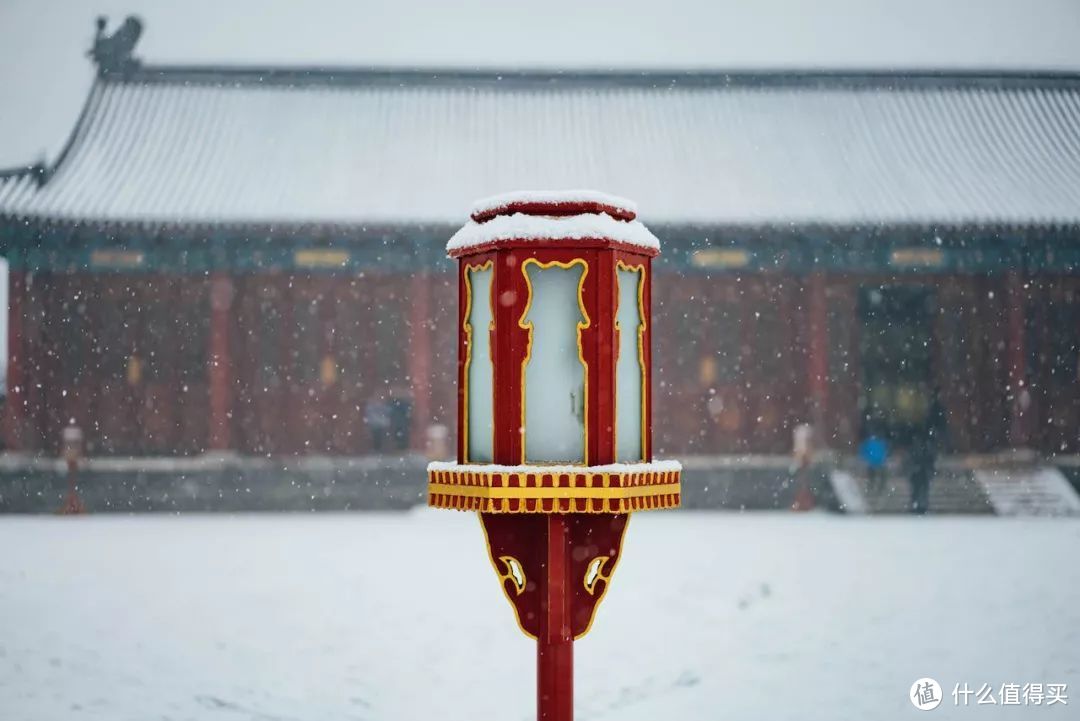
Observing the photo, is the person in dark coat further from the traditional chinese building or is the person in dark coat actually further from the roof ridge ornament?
the roof ridge ornament

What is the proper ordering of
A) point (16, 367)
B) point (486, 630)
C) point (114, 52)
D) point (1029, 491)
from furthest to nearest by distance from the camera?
point (114, 52) → point (16, 367) → point (1029, 491) → point (486, 630)

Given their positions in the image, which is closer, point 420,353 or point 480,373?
point 480,373

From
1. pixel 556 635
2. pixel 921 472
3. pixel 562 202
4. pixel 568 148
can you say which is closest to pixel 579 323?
pixel 562 202

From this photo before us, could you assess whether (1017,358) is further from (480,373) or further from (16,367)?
(480,373)

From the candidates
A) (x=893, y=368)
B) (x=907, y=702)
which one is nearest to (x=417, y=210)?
(x=893, y=368)

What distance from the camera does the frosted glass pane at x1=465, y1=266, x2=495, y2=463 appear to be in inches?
184

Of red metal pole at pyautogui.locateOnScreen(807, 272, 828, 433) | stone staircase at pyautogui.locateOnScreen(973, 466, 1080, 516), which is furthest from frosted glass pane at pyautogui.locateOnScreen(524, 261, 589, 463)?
red metal pole at pyautogui.locateOnScreen(807, 272, 828, 433)

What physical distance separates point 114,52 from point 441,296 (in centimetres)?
713

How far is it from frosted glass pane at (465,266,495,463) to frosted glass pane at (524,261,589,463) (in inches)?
5.8

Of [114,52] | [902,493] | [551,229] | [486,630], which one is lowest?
[486,630]

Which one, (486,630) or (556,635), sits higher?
(556,635)

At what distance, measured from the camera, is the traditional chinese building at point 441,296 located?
17.6 metres

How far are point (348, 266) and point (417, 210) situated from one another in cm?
126

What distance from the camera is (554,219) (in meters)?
4.59
